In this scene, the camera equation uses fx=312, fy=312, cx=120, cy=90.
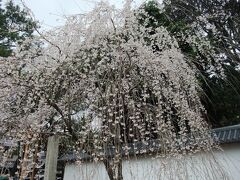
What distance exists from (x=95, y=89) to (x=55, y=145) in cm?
84

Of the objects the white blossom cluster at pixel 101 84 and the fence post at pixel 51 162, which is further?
the white blossom cluster at pixel 101 84

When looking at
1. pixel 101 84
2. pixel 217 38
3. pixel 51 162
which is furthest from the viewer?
pixel 217 38

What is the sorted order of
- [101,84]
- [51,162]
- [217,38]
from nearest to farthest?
[51,162]
[101,84]
[217,38]

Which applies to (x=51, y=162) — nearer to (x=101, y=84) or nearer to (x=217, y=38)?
(x=101, y=84)

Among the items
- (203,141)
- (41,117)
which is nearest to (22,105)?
(41,117)

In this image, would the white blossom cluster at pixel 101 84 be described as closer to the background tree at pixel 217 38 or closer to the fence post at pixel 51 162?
the fence post at pixel 51 162

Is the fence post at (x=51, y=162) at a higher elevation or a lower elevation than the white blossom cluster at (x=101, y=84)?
lower

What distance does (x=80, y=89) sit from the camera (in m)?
3.43

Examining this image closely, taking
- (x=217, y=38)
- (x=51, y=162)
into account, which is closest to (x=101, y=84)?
(x=51, y=162)

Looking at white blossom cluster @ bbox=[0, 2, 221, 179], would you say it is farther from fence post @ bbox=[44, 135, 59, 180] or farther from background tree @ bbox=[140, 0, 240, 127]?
background tree @ bbox=[140, 0, 240, 127]

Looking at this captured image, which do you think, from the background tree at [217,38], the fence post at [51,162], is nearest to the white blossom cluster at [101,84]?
the fence post at [51,162]

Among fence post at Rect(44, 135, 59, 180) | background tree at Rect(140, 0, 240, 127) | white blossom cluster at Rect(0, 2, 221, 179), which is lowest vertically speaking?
fence post at Rect(44, 135, 59, 180)

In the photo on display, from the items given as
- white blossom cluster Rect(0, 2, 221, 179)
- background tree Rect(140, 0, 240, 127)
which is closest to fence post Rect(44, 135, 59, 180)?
white blossom cluster Rect(0, 2, 221, 179)

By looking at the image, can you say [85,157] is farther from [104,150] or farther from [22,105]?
[22,105]
